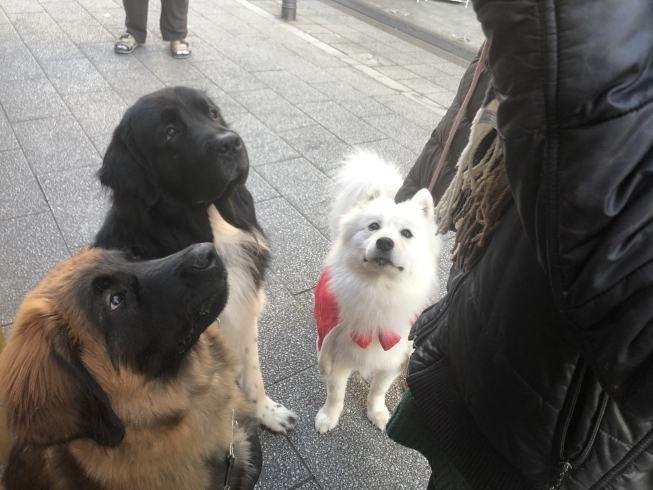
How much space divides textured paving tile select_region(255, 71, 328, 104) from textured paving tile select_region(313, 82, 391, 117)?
0.16 metres

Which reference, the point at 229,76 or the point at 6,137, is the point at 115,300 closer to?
the point at 6,137

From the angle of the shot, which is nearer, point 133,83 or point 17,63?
point 133,83

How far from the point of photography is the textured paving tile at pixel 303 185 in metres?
3.78

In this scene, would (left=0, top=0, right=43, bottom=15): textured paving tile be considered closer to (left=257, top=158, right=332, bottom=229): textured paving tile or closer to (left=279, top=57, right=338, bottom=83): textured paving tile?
(left=279, top=57, right=338, bottom=83): textured paving tile

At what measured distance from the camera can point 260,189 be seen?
3.97 m

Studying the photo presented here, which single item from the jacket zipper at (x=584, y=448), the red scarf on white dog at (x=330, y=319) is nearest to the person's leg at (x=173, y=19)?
the red scarf on white dog at (x=330, y=319)

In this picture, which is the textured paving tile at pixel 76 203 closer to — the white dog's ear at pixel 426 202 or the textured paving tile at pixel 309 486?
the textured paving tile at pixel 309 486

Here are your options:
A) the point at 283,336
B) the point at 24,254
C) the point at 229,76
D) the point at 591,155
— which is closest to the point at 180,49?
the point at 229,76

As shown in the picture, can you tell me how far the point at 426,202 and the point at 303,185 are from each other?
2117mm

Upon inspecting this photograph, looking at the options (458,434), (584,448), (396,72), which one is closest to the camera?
(584,448)

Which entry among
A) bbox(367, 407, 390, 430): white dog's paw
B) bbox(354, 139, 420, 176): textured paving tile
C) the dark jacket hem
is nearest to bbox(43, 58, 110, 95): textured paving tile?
bbox(354, 139, 420, 176): textured paving tile

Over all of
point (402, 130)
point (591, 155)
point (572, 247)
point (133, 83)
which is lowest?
point (133, 83)

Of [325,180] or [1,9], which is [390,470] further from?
[1,9]

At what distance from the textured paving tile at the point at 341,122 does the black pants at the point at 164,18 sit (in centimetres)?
223
